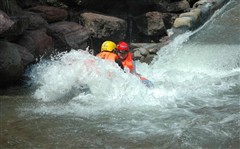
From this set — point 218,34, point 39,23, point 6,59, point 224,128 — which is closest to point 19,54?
point 6,59

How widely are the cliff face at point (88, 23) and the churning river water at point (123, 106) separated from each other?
67cm

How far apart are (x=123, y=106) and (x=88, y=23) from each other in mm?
5622

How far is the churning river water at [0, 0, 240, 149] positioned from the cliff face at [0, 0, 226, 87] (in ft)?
2.19

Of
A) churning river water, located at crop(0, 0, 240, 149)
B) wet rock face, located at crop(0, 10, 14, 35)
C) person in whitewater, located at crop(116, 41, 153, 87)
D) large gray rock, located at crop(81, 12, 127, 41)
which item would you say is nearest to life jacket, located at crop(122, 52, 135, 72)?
person in whitewater, located at crop(116, 41, 153, 87)

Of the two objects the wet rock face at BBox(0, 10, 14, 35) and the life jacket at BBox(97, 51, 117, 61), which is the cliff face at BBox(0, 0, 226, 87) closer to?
the wet rock face at BBox(0, 10, 14, 35)

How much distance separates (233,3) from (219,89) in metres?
8.35

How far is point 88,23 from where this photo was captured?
12.2 m

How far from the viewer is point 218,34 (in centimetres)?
1307

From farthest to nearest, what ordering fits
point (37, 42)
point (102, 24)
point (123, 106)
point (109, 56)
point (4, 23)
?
point (102, 24) < point (37, 42) < point (109, 56) < point (4, 23) < point (123, 106)

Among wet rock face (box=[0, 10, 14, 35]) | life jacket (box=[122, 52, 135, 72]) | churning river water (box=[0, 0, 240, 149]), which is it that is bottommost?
churning river water (box=[0, 0, 240, 149])

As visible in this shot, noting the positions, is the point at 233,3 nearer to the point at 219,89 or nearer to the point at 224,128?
the point at 219,89

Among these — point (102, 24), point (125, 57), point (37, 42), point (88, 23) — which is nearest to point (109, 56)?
point (125, 57)

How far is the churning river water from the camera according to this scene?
5.54m

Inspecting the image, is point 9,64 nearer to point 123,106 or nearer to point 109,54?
point 109,54
